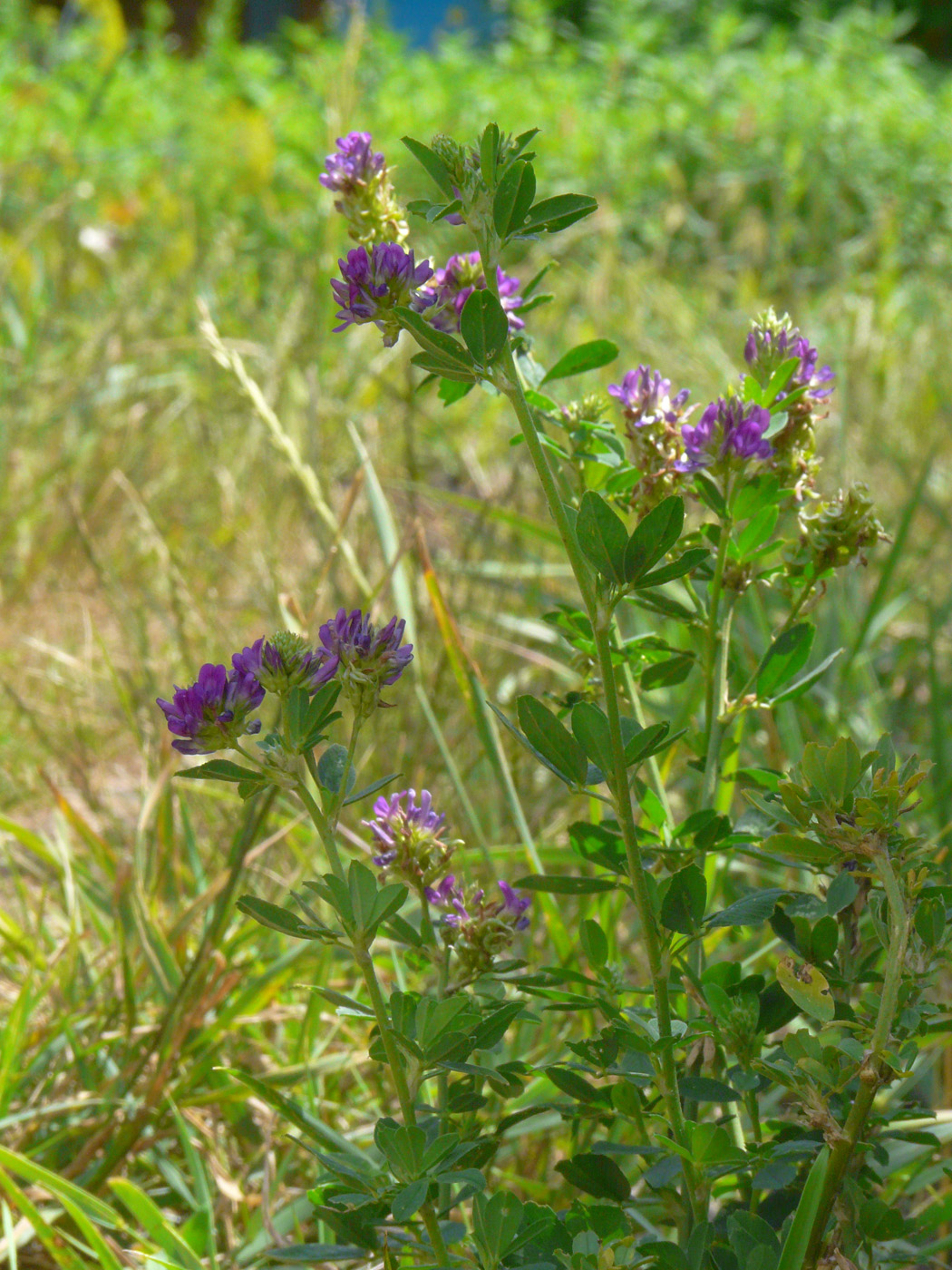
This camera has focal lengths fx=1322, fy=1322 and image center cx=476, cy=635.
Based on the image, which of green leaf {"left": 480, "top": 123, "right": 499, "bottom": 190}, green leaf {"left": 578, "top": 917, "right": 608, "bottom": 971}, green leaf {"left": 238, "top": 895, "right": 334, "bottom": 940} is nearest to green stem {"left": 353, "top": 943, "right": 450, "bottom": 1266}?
green leaf {"left": 238, "top": 895, "right": 334, "bottom": 940}

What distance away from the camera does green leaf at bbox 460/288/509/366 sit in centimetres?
54

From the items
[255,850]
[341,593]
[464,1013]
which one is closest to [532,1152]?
[255,850]

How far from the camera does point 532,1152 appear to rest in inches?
38.6

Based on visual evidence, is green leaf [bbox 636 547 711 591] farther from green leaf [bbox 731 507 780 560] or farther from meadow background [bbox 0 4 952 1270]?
meadow background [bbox 0 4 952 1270]

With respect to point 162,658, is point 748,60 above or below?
above

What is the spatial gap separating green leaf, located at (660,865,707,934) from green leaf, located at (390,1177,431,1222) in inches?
6.3

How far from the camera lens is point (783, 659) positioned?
71 cm

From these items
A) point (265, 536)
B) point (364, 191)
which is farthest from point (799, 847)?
point (265, 536)

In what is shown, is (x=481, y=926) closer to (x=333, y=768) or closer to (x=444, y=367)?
(x=333, y=768)

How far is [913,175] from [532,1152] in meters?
4.56

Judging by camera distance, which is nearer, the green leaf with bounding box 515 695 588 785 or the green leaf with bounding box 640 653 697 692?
the green leaf with bounding box 515 695 588 785

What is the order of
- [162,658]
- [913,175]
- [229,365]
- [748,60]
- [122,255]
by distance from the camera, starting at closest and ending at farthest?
[229,365] → [162,658] → [122,255] → [913,175] → [748,60]

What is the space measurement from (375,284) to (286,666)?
0.56 ft

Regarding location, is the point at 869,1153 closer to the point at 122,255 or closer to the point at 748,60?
the point at 122,255
